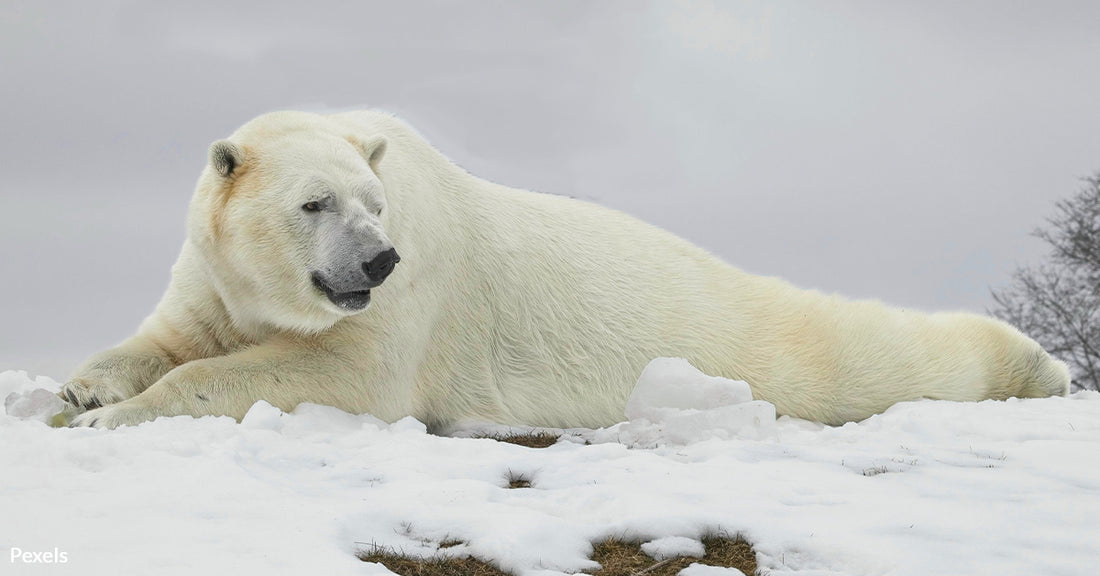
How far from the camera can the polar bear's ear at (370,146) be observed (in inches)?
251

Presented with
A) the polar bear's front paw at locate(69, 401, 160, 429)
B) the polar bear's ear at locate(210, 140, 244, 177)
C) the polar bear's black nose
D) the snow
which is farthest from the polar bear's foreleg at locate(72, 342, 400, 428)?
the snow

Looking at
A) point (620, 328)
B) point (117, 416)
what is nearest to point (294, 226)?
point (117, 416)

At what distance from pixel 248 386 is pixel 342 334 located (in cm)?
69

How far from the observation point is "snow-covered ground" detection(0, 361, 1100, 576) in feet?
12.7

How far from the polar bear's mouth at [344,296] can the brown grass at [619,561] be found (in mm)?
2166

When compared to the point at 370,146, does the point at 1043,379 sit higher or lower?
lower

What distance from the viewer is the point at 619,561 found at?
3990 millimetres

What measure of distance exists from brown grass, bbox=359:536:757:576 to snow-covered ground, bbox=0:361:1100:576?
0.19ft

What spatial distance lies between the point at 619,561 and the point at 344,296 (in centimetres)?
264

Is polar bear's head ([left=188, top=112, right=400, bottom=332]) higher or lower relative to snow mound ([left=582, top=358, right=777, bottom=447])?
higher

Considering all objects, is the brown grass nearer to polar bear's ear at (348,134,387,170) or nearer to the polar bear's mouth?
the polar bear's mouth

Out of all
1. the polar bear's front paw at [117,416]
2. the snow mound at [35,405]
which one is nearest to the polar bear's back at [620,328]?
the polar bear's front paw at [117,416]

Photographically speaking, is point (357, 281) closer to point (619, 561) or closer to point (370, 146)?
point (370, 146)

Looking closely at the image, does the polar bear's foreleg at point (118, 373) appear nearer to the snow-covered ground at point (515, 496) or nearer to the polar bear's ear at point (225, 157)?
the snow-covered ground at point (515, 496)
